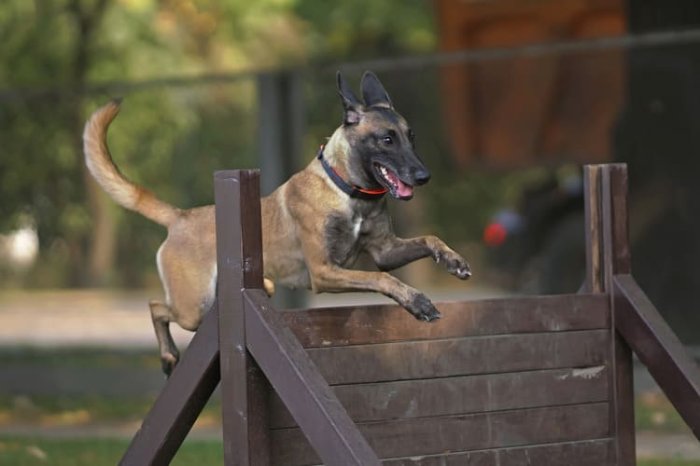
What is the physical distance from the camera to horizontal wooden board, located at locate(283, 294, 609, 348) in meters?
5.83

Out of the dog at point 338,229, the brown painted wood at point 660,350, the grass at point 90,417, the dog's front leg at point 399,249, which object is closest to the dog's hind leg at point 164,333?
the dog at point 338,229

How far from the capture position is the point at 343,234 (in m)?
6.53

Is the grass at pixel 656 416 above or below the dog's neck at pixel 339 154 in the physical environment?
below

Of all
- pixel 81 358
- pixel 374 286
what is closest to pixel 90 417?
pixel 81 358

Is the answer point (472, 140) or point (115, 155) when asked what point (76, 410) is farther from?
point (472, 140)

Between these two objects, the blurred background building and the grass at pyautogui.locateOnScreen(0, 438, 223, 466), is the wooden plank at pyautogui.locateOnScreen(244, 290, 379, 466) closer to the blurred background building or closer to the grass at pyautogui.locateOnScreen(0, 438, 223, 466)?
the grass at pyautogui.locateOnScreen(0, 438, 223, 466)

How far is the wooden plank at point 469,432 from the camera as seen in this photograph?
5770mm

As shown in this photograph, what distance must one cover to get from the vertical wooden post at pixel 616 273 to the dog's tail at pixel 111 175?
2.05 meters

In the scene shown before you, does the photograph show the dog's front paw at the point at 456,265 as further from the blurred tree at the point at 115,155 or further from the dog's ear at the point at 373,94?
the blurred tree at the point at 115,155

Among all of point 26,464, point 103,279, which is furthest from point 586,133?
point 26,464

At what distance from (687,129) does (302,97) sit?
3.46 m

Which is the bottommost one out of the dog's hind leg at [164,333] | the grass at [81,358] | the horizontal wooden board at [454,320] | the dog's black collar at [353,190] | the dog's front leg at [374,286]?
the grass at [81,358]

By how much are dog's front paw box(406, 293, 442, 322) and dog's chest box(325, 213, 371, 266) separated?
0.63 metres

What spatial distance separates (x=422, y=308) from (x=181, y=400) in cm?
102
